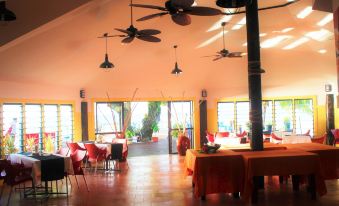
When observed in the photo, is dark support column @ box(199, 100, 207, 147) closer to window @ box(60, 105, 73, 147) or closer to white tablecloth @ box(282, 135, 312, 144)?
white tablecloth @ box(282, 135, 312, 144)

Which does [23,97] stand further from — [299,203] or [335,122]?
[335,122]

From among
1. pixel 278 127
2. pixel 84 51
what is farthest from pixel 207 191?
pixel 278 127

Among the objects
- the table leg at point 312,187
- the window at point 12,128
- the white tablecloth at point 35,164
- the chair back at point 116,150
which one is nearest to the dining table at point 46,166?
the white tablecloth at point 35,164

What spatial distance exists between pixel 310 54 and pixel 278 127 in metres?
3.02

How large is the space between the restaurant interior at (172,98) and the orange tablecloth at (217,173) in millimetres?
17

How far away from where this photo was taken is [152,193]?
646cm

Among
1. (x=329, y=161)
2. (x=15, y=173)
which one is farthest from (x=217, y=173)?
(x=15, y=173)

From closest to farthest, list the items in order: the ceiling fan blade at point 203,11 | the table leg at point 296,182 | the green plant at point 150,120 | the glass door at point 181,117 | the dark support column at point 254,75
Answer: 1. the ceiling fan blade at point 203,11
2. the table leg at point 296,182
3. the dark support column at point 254,75
4. the glass door at point 181,117
5. the green plant at point 150,120

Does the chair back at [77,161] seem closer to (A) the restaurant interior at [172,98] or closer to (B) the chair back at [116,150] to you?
(A) the restaurant interior at [172,98]

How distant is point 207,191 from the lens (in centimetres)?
578

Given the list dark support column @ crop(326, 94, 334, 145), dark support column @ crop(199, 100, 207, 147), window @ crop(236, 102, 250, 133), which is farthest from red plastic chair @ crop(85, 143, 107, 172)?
dark support column @ crop(326, 94, 334, 145)

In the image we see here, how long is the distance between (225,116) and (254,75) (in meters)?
6.39

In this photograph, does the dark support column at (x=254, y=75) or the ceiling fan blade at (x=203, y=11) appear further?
the dark support column at (x=254, y=75)

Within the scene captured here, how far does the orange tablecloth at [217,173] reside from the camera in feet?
18.9
